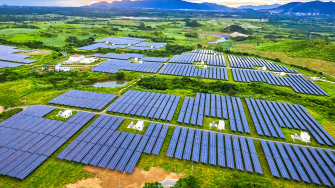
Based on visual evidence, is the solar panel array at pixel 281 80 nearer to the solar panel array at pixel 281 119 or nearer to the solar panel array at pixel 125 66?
the solar panel array at pixel 281 119

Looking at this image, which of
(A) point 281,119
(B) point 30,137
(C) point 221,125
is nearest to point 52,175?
(B) point 30,137

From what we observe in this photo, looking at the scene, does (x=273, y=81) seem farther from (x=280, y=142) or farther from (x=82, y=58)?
(x=82, y=58)

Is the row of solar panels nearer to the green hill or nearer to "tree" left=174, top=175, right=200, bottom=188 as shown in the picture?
"tree" left=174, top=175, right=200, bottom=188

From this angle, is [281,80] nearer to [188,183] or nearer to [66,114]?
[188,183]

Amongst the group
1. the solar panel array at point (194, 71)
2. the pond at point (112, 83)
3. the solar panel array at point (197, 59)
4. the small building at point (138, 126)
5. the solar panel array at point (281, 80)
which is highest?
the solar panel array at point (197, 59)

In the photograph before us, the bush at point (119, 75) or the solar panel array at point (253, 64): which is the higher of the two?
the solar panel array at point (253, 64)

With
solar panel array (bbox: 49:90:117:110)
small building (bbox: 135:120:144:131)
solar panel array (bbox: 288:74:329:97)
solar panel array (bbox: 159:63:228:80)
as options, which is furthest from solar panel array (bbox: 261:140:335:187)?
solar panel array (bbox: 159:63:228:80)

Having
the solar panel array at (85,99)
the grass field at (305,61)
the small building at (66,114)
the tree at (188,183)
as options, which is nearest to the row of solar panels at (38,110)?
the solar panel array at (85,99)
